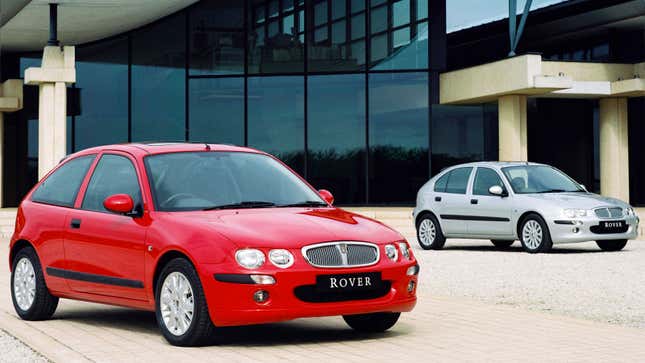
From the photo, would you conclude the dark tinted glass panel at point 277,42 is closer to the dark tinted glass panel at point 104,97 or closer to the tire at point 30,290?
the dark tinted glass panel at point 104,97

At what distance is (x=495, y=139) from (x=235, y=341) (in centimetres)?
2455

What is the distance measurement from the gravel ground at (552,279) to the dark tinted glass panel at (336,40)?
44.9ft

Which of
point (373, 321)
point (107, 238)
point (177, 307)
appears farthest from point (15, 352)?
point (373, 321)

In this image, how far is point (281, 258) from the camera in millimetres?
7379

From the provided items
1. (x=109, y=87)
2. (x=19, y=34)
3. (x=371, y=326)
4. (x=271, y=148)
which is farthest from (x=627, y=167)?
(x=371, y=326)

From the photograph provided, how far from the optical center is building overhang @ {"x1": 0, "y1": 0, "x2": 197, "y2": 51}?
27766 mm

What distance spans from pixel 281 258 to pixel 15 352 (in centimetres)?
198

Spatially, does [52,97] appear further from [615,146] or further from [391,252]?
[391,252]

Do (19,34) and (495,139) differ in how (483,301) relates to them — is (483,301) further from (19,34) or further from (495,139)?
(19,34)

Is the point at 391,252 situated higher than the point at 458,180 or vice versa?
the point at 458,180

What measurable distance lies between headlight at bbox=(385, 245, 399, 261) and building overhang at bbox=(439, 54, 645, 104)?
2064 cm

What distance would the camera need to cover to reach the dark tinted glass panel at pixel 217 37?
32.4 m

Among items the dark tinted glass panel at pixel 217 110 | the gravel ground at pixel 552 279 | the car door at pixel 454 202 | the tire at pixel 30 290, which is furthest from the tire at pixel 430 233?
the dark tinted glass panel at pixel 217 110

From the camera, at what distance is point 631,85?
30281 millimetres
